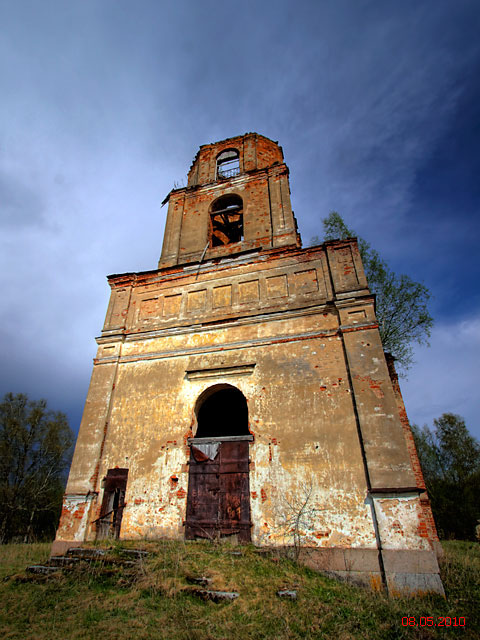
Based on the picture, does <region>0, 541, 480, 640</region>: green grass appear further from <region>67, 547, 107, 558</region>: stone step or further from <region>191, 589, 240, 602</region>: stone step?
<region>67, 547, 107, 558</region>: stone step

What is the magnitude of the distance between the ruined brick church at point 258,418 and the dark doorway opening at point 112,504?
3 centimetres

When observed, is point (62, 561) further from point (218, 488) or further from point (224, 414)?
point (224, 414)

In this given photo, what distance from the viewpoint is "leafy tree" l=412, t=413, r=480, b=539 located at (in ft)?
64.8

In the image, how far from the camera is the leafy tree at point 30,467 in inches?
752

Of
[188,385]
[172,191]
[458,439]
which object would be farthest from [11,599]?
[458,439]

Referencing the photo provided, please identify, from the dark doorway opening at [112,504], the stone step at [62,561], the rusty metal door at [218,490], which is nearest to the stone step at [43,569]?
the stone step at [62,561]

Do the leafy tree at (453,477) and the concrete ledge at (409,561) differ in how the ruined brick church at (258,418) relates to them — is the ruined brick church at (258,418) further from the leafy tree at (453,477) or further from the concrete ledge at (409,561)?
the leafy tree at (453,477)

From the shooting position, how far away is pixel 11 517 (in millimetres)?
18906

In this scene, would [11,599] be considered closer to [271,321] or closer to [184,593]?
[184,593]

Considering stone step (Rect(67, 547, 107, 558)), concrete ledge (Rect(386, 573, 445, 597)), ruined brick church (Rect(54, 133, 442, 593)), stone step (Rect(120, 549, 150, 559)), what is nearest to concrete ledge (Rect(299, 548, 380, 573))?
ruined brick church (Rect(54, 133, 442, 593))

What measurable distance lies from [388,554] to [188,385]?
217 inches

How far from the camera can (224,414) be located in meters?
10.7

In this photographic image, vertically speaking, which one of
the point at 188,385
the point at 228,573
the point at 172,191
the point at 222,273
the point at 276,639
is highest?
the point at 172,191

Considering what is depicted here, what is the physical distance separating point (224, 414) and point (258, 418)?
2.74 m
